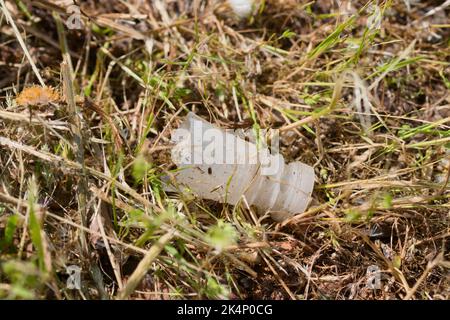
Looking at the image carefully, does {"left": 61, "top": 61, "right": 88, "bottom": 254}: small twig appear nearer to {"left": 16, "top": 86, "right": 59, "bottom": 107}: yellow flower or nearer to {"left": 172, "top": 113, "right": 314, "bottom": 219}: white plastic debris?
{"left": 16, "top": 86, "right": 59, "bottom": 107}: yellow flower

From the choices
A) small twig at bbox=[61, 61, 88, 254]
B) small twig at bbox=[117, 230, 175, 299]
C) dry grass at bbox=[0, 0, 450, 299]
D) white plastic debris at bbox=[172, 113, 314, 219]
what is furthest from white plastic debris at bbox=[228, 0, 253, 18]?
small twig at bbox=[117, 230, 175, 299]

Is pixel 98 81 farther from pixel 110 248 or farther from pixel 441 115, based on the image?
pixel 441 115

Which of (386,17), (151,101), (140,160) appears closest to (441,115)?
(386,17)

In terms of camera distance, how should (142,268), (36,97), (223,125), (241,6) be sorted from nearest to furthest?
(142,268) → (36,97) → (223,125) → (241,6)

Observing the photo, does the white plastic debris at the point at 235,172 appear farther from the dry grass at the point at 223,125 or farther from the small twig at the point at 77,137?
the small twig at the point at 77,137

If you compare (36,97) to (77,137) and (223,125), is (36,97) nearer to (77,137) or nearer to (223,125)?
(77,137)

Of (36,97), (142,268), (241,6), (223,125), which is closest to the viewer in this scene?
(142,268)

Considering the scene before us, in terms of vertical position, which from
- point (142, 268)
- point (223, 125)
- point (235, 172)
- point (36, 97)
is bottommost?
point (142, 268)

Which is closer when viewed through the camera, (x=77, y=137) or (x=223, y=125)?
(x=77, y=137)

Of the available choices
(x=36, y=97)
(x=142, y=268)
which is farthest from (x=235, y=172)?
(x=36, y=97)
